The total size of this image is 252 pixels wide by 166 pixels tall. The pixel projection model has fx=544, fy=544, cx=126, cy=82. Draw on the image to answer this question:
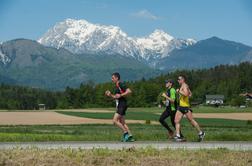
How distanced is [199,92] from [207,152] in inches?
6131

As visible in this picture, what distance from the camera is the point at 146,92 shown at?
159m

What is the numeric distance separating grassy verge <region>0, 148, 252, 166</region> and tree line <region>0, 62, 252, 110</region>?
13779 cm

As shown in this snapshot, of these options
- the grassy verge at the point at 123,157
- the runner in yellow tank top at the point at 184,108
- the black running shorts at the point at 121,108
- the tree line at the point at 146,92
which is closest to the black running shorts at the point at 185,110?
the runner in yellow tank top at the point at 184,108

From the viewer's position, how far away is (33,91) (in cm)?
19712

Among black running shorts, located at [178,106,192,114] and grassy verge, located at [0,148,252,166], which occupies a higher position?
black running shorts, located at [178,106,192,114]

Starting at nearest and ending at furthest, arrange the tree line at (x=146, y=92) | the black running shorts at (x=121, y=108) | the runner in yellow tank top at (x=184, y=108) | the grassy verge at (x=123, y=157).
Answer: the grassy verge at (x=123, y=157), the black running shorts at (x=121, y=108), the runner in yellow tank top at (x=184, y=108), the tree line at (x=146, y=92)

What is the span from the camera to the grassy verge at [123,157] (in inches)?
440

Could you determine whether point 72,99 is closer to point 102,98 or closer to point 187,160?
point 102,98

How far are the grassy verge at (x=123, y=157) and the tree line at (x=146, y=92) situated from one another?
138 metres

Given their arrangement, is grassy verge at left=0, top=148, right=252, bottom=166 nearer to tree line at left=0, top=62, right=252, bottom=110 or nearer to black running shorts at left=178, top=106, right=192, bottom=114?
black running shorts at left=178, top=106, right=192, bottom=114

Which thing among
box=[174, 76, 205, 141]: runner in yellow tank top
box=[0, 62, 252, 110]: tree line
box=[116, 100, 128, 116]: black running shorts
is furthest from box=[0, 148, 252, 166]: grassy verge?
box=[0, 62, 252, 110]: tree line

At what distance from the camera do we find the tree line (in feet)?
518

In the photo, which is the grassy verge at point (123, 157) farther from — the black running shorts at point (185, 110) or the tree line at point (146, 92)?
the tree line at point (146, 92)

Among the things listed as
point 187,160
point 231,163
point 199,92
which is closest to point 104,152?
point 187,160
